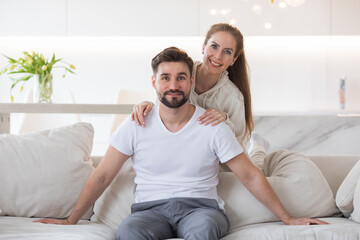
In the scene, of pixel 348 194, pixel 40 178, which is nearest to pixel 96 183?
pixel 40 178

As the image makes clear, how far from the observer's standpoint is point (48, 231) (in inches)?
76.3

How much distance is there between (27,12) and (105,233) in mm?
3836

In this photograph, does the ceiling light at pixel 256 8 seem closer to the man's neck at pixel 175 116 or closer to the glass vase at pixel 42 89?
Answer: the glass vase at pixel 42 89

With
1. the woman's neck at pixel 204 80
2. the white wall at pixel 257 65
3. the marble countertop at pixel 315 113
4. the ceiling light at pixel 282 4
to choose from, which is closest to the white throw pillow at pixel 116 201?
the woman's neck at pixel 204 80

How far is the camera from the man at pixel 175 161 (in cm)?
204

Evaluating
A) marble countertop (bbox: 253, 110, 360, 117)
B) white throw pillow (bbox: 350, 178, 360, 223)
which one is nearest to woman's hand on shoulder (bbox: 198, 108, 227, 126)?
white throw pillow (bbox: 350, 178, 360, 223)

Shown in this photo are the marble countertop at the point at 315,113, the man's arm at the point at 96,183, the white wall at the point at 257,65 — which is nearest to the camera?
the man's arm at the point at 96,183

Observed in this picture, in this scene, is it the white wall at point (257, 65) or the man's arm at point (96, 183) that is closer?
the man's arm at point (96, 183)

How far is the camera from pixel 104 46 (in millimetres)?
5469

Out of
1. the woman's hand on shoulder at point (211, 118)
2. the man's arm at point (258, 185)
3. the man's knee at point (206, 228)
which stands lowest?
the man's knee at point (206, 228)

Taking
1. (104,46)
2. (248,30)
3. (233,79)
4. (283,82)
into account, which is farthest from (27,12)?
(233,79)

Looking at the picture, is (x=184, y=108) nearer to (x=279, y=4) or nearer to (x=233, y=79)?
(x=233, y=79)

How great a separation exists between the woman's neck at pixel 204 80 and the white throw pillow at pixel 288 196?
0.41m

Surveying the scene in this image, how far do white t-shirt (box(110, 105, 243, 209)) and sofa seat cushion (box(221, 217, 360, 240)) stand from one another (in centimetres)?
20
